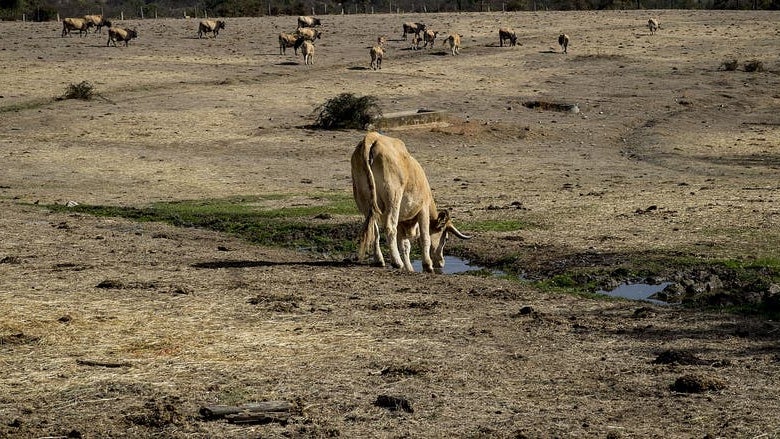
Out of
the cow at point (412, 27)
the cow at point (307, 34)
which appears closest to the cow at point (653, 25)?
the cow at point (412, 27)

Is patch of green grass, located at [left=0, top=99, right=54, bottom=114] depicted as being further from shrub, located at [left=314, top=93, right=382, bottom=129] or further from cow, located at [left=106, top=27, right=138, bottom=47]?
cow, located at [left=106, top=27, right=138, bottom=47]

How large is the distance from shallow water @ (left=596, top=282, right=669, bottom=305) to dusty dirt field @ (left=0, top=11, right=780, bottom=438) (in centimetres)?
114

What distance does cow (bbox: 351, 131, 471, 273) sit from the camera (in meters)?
15.6

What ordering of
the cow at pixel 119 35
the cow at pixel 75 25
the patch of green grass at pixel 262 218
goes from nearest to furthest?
the patch of green grass at pixel 262 218 < the cow at pixel 119 35 < the cow at pixel 75 25

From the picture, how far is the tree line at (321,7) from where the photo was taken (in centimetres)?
8700

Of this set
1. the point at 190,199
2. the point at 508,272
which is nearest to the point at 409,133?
the point at 190,199

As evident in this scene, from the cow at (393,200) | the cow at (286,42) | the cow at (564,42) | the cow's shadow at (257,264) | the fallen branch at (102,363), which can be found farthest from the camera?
the cow at (564,42)

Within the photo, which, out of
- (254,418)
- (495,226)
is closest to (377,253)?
(495,226)

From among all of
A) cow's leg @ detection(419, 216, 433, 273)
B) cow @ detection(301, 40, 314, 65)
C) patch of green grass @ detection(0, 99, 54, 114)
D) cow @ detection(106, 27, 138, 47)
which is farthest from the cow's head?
cow @ detection(106, 27, 138, 47)

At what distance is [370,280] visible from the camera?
14914mm

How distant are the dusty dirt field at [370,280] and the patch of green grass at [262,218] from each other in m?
0.77

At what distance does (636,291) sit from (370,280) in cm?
334

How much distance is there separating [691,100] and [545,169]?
60.5ft

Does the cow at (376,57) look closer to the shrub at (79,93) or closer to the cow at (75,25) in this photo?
the shrub at (79,93)
